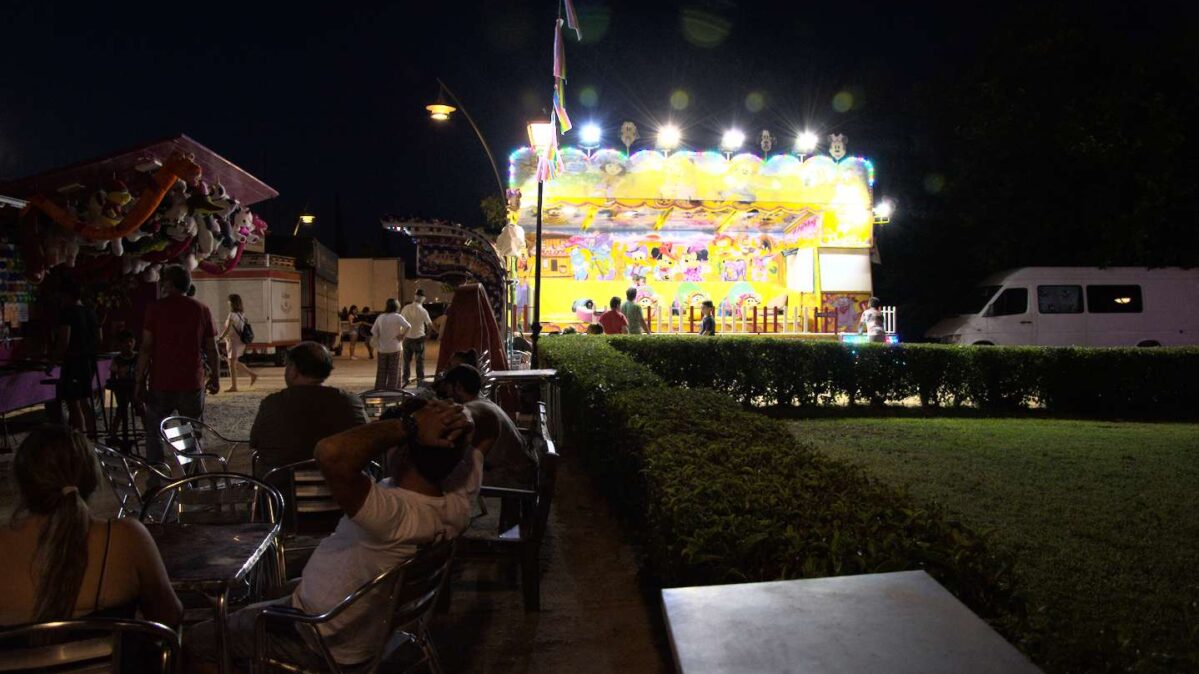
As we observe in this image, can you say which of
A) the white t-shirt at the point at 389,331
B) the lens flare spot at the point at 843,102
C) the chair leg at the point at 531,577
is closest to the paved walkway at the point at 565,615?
the chair leg at the point at 531,577

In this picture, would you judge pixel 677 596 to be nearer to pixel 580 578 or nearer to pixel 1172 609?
pixel 580 578

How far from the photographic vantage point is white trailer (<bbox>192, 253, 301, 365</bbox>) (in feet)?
66.1

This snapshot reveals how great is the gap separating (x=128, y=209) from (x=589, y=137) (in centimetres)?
1102

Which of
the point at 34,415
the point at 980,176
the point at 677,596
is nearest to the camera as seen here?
the point at 677,596

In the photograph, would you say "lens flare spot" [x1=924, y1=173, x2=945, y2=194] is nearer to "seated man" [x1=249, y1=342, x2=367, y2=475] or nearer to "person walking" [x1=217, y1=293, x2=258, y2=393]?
"person walking" [x1=217, y1=293, x2=258, y2=393]

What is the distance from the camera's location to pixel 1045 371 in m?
12.5

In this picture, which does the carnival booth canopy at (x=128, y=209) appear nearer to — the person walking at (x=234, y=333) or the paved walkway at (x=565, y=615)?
the person walking at (x=234, y=333)

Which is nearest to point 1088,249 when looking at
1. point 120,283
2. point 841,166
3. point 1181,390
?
point 841,166

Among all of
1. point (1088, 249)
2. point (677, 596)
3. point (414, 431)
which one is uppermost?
point (1088, 249)

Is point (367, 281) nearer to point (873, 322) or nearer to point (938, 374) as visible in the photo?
point (873, 322)

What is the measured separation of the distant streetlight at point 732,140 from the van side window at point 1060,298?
24.0 feet

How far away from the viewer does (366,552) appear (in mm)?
2637

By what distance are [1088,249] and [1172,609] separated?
70.4 ft

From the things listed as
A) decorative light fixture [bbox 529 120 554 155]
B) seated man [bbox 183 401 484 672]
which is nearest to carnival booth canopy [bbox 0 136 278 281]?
decorative light fixture [bbox 529 120 554 155]
